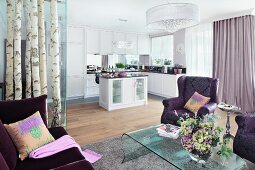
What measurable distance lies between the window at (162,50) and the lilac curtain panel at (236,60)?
2.00 m

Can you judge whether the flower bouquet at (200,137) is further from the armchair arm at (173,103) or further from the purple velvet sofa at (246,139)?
the armchair arm at (173,103)

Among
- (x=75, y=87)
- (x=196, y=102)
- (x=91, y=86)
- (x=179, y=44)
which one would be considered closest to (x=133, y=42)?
(x=179, y=44)

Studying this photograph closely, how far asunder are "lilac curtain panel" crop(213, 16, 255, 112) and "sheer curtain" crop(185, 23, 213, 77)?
0.28m

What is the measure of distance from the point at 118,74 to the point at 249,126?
11.2ft

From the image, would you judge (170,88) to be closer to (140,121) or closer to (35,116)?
(140,121)

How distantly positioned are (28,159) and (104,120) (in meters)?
2.46

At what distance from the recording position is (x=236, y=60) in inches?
188

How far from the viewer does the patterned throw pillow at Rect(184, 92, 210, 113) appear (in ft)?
10.8

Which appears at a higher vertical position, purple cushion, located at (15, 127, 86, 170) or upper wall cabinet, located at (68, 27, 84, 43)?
upper wall cabinet, located at (68, 27, 84, 43)

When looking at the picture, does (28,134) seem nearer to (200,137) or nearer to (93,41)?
(200,137)

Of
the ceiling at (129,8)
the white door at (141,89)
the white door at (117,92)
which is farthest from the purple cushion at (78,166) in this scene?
the white door at (141,89)

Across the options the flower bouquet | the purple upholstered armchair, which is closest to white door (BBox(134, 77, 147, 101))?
the purple upholstered armchair

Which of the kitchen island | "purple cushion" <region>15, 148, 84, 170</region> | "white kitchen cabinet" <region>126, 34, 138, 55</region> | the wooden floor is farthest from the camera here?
"white kitchen cabinet" <region>126, 34, 138, 55</region>

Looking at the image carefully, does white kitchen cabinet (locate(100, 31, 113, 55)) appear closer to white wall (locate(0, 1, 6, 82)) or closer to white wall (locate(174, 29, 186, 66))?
white wall (locate(174, 29, 186, 66))
